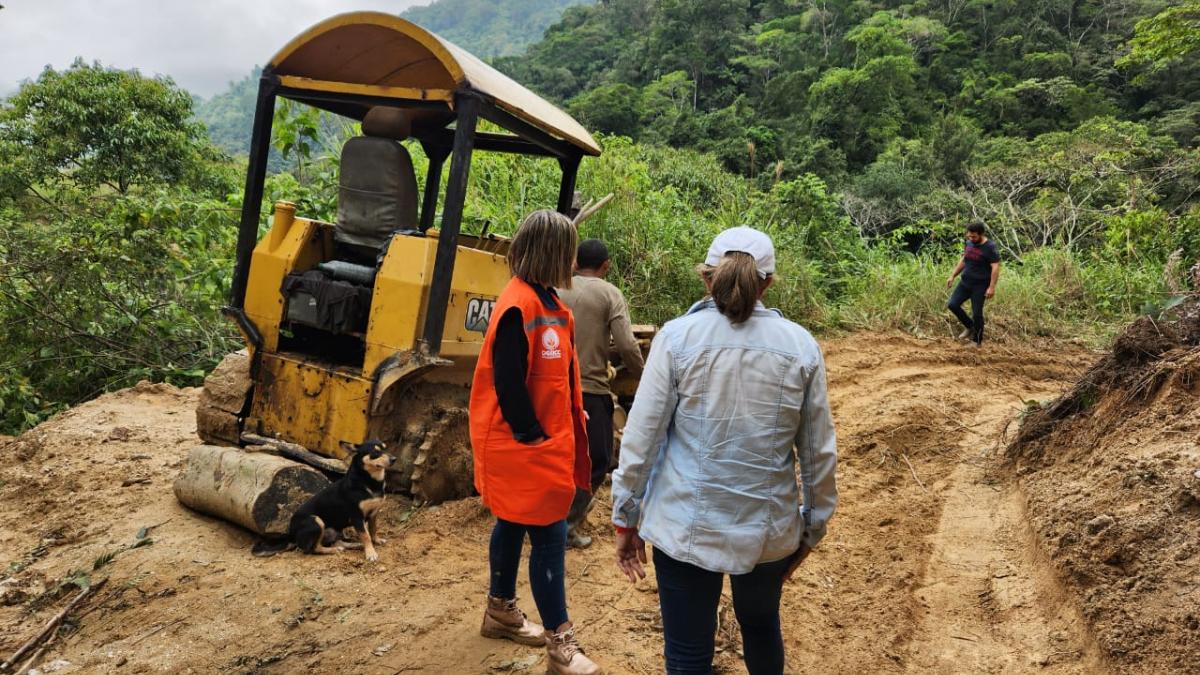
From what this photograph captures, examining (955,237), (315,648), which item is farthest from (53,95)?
(955,237)

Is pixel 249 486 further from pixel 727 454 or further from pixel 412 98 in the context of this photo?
pixel 727 454

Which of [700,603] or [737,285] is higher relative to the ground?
[737,285]

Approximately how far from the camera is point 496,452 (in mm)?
2629

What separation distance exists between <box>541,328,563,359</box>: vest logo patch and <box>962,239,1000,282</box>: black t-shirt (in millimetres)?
7950

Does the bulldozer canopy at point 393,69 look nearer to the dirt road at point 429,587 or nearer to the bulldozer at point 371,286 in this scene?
the bulldozer at point 371,286

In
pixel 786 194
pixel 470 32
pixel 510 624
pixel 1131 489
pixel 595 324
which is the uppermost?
pixel 470 32

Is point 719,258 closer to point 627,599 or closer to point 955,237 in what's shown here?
point 627,599

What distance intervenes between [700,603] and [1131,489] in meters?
2.48

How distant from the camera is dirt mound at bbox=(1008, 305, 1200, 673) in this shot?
9.02 feet

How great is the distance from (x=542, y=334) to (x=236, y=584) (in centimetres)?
197

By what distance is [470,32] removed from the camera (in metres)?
164

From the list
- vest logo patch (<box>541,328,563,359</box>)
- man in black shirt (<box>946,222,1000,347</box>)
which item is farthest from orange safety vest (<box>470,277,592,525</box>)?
man in black shirt (<box>946,222,1000,347</box>)

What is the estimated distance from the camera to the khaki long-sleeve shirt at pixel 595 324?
12.2 feet

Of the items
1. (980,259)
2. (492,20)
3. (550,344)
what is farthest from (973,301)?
(492,20)
